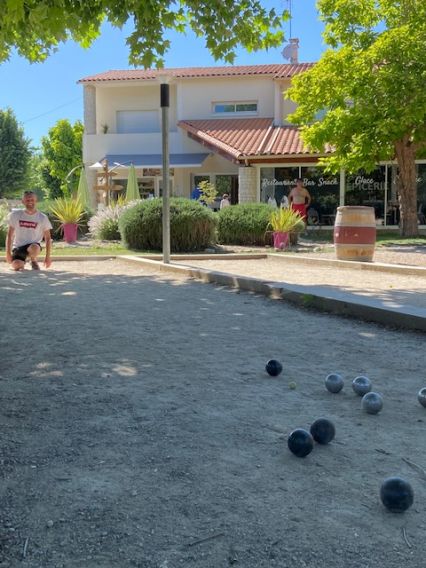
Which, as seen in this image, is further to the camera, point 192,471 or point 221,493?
point 192,471

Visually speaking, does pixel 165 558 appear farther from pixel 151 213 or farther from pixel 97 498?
pixel 151 213

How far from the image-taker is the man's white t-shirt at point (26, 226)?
10.1 meters

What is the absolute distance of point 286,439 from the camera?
9.44ft

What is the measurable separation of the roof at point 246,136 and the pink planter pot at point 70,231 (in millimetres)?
8466

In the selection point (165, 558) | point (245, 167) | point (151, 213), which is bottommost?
point (165, 558)

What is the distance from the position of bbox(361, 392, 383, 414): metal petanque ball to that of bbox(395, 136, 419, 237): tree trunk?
15.7 metres

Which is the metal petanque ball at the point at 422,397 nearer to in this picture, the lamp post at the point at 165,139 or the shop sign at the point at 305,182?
the lamp post at the point at 165,139

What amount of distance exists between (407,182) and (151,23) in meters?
12.6

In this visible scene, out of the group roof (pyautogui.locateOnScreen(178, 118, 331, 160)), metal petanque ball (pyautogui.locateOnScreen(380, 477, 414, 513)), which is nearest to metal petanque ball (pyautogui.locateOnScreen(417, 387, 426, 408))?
metal petanque ball (pyautogui.locateOnScreen(380, 477, 414, 513))

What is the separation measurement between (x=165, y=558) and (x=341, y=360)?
9.02 ft

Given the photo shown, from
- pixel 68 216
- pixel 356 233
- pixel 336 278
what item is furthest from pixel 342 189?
pixel 336 278

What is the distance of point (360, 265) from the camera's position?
10445 mm

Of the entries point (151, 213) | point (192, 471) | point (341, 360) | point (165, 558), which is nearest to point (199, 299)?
point (341, 360)

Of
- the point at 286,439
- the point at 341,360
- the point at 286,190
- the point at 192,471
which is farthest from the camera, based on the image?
the point at 286,190
